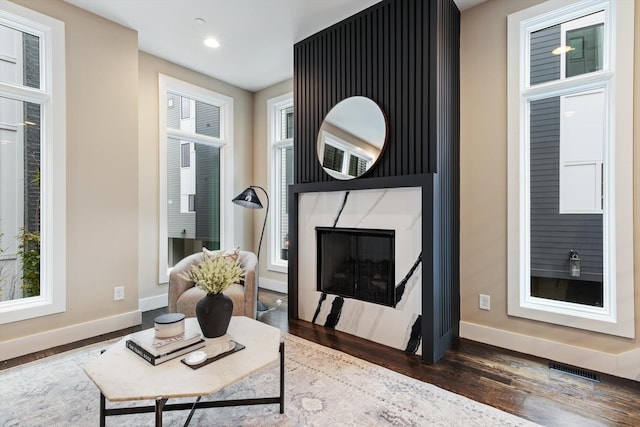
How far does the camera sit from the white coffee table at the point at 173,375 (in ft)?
4.40

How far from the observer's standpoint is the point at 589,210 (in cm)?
255

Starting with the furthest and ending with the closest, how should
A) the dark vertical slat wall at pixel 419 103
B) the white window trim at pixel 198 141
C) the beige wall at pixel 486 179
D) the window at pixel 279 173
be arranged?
1. the window at pixel 279 173
2. the white window trim at pixel 198 141
3. the beige wall at pixel 486 179
4. the dark vertical slat wall at pixel 419 103

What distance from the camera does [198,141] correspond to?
4492mm

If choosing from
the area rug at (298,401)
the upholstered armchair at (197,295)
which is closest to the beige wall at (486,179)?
the area rug at (298,401)

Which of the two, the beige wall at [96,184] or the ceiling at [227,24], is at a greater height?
the ceiling at [227,24]

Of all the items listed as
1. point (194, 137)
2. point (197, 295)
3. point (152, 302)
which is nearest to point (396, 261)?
point (197, 295)

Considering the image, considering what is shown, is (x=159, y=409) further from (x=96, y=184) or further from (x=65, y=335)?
(x=96, y=184)

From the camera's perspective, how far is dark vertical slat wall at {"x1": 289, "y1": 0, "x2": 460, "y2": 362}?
255 centimetres

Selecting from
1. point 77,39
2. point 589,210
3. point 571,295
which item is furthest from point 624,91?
point 77,39

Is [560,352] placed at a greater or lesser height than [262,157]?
lesser

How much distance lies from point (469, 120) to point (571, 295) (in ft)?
5.63

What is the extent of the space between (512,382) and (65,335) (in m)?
3.67

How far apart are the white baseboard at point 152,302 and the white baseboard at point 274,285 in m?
1.41

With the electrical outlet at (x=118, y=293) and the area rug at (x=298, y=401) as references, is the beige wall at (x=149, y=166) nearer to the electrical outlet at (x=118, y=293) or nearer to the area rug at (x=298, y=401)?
the electrical outlet at (x=118, y=293)
